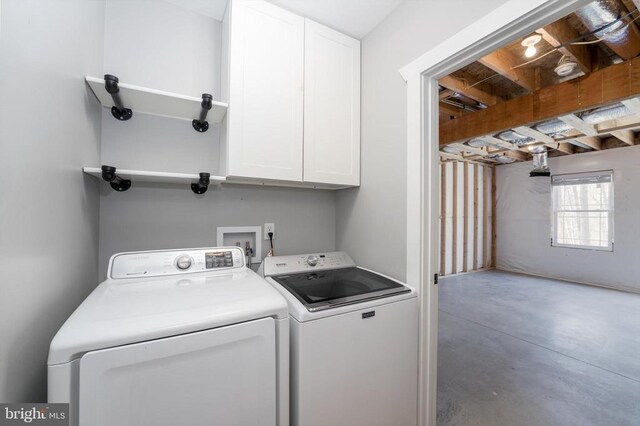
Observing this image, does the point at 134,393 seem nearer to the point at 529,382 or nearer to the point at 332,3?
the point at 332,3

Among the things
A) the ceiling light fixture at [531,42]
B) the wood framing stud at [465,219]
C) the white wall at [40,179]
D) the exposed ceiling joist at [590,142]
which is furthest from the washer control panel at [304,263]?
the wood framing stud at [465,219]

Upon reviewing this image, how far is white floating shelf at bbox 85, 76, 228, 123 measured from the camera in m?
1.17

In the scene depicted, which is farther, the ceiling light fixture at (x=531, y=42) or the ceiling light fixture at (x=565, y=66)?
the ceiling light fixture at (x=565, y=66)

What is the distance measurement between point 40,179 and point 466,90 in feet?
10.1

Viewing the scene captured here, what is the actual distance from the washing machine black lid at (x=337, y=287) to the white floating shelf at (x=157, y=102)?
3.27 feet

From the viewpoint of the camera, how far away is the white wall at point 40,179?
63 centimetres

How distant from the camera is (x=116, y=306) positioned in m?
0.85

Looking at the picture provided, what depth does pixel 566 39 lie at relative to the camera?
5.77ft

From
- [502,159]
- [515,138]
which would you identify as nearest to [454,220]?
[502,159]

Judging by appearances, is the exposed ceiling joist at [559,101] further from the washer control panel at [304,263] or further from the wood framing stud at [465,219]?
the wood framing stud at [465,219]

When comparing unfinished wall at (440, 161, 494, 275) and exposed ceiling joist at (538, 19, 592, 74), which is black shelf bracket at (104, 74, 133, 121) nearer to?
exposed ceiling joist at (538, 19, 592, 74)

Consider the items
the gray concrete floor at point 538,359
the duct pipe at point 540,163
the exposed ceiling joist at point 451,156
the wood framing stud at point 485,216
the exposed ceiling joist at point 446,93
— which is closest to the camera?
the gray concrete floor at point 538,359

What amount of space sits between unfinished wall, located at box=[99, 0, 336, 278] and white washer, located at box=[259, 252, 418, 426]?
1.75 feet

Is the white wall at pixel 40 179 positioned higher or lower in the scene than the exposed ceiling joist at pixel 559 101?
lower
